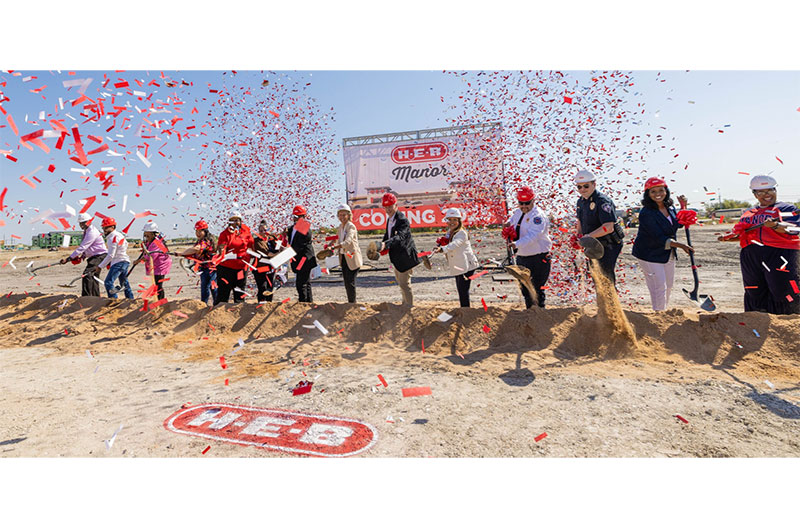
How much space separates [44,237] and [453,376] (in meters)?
47.9

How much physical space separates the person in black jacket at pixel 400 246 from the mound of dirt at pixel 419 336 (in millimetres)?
404

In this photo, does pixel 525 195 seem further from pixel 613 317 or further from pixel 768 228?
pixel 768 228

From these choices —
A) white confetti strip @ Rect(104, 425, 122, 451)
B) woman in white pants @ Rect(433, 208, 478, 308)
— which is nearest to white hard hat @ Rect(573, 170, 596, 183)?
A: woman in white pants @ Rect(433, 208, 478, 308)

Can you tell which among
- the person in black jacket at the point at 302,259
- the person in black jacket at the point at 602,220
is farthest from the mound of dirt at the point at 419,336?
the person in black jacket at the point at 602,220

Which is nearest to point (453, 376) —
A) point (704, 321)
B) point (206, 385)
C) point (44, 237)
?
point (206, 385)

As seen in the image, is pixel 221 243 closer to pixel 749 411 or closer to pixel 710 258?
pixel 749 411

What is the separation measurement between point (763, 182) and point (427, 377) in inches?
158

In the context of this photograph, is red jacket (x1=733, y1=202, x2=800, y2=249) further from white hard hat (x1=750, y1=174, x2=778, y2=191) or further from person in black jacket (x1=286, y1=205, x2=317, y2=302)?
person in black jacket (x1=286, y1=205, x2=317, y2=302)

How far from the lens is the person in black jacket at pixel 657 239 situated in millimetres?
4582

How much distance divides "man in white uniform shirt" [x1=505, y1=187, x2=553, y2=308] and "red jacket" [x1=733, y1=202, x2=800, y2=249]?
1942 millimetres

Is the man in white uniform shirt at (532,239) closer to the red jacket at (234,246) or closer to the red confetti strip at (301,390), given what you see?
the red confetti strip at (301,390)

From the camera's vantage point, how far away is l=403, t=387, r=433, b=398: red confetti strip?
3642 millimetres

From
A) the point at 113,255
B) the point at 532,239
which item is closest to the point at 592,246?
the point at 532,239

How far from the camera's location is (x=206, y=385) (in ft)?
13.6
